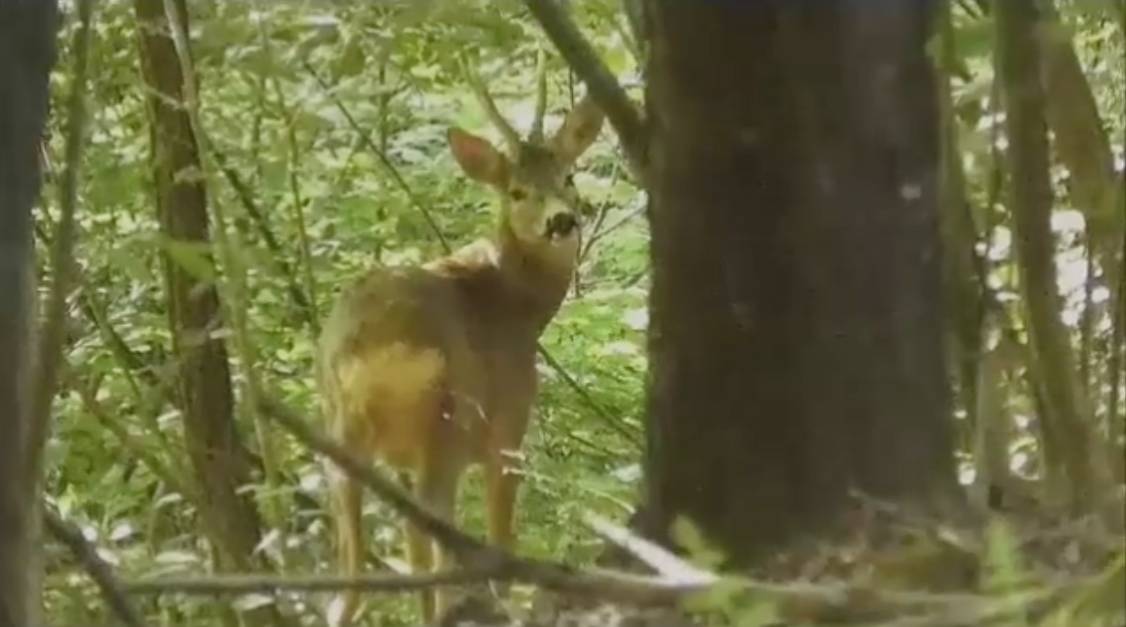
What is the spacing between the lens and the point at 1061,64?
0.69m

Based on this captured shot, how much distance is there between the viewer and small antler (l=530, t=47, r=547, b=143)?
151cm

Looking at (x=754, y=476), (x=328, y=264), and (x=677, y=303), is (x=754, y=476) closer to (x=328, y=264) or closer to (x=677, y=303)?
(x=677, y=303)

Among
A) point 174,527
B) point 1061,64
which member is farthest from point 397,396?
point 1061,64

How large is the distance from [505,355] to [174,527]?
0.45m

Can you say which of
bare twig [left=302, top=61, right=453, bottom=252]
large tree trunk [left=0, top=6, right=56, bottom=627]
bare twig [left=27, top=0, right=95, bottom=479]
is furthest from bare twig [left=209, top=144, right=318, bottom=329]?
large tree trunk [left=0, top=6, right=56, bottom=627]

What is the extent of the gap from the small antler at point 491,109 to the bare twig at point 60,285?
0.73 meters

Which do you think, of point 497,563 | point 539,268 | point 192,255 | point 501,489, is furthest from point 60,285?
point 539,268

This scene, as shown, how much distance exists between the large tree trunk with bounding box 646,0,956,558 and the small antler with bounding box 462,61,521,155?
695 mm

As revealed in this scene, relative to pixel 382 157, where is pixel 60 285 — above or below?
below

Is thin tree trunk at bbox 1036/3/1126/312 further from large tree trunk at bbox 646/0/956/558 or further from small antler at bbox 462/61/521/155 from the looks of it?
small antler at bbox 462/61/521/155

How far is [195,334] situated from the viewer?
1.84 m

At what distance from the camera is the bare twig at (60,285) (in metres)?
0.64

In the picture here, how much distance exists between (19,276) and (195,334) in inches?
49.0

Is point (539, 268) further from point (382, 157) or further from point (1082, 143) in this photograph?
point (1082, 143)
